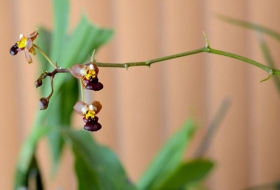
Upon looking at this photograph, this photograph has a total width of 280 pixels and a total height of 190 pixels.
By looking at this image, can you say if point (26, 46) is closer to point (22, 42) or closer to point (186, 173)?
point (22, 42)

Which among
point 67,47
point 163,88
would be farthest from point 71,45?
point 163,88

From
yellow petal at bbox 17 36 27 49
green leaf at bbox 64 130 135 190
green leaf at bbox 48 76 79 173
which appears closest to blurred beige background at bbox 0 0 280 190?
green leaf at bbox 48 76 79 173

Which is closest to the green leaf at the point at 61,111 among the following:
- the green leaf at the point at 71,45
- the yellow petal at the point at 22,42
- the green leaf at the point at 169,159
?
the green leaf at the point at 71,45

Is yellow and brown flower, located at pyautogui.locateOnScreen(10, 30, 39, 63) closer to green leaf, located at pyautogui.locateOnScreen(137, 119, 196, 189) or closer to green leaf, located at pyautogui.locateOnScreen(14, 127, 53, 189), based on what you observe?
green leaf, located at pyautogui.locateOnScreen(14, 127, 53, 189)

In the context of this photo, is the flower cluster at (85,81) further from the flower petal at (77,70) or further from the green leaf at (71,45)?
the green leaf at (71,45)

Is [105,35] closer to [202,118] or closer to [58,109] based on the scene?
[58,109]
